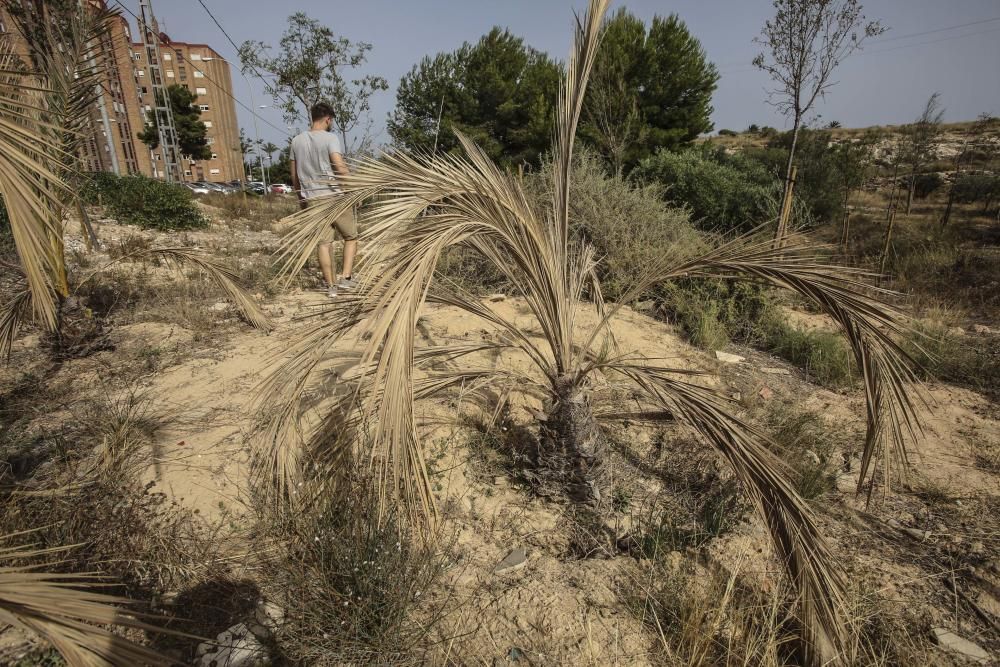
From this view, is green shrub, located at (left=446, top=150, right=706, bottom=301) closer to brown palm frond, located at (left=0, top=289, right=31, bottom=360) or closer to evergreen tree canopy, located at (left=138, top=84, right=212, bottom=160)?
brown palm frond, located at (left=0, top=289, right=31, bottom=360)

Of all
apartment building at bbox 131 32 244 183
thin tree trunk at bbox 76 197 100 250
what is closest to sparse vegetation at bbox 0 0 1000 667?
thin tree trunk at bbox 76 197 100 250

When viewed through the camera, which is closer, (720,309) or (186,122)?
(720,309)

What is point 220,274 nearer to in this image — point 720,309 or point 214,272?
point 214,272

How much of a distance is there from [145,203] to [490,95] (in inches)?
458

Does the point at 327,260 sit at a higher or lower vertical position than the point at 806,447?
higher

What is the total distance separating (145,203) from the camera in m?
8.45

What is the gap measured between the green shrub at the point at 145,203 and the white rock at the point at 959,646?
10897 mm

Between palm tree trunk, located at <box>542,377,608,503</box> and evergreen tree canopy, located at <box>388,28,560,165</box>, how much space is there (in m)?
14.8

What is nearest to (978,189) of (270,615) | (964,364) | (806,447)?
(964,364)

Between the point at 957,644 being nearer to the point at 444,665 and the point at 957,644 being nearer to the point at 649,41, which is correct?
the point at 444,665

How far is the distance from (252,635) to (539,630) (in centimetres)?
105

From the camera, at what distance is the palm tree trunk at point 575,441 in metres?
2.20

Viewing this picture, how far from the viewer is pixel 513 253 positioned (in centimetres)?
211

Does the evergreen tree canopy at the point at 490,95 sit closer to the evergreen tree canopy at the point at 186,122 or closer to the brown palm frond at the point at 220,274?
the brown palm frond at the point at 220,274
